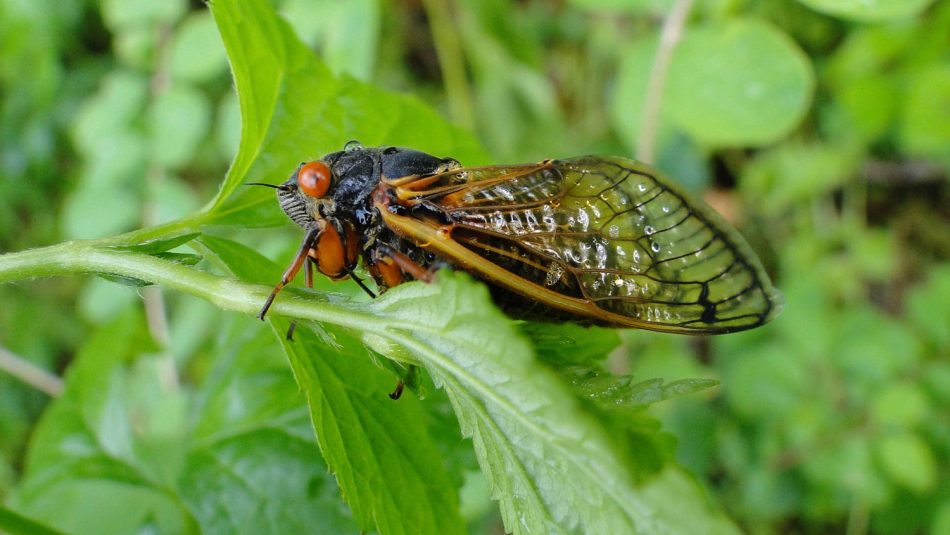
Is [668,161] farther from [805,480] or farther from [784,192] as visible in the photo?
[805,480]

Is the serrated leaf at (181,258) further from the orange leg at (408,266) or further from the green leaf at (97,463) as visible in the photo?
the green leaf at (97,463)

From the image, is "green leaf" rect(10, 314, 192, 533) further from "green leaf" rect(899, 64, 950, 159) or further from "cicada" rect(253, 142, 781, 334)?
"green leaf" rect(899, 64, 950, 159)

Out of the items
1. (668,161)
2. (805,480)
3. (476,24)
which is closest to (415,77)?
(476,24)

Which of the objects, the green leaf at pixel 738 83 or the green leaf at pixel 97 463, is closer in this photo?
the green leaf at pixel 97 463

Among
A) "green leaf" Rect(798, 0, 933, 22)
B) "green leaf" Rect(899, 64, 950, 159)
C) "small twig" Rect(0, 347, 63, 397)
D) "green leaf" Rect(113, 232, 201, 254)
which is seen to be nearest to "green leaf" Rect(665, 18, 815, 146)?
"green leaf" Rect(798, 0, 933, 22)

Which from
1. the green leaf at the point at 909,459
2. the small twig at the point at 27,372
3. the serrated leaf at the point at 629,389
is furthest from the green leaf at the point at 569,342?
the small twig at the point at 27,372
